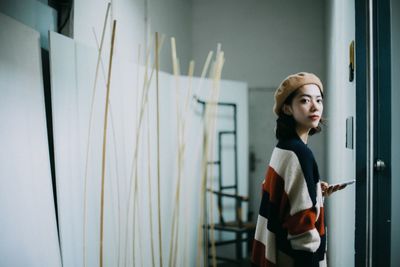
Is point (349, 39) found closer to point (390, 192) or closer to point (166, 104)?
point (390, 192)

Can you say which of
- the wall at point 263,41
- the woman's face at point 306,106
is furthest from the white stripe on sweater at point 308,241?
the wall at point 263,41

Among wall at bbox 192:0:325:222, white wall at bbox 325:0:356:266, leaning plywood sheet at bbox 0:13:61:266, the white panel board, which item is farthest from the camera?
wall at bbox 192:0:325:222

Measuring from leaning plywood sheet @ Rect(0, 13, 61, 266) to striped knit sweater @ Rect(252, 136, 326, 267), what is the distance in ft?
2.32

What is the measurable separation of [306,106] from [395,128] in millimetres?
489

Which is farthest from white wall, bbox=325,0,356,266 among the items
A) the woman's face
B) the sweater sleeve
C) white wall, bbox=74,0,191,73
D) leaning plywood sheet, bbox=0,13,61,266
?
leaning plywood sheet, bbox=0,13,61,266

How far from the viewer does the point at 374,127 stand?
127 centimetres

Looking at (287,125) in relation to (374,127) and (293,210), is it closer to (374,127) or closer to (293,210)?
(293,210)

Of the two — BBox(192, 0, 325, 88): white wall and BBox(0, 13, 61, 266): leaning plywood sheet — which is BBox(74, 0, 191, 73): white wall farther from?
BBox(0, 13, 61, 266): leaning plywood sheet

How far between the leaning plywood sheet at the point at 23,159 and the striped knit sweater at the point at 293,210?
71 centimetres

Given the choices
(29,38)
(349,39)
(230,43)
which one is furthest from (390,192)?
(230,43)

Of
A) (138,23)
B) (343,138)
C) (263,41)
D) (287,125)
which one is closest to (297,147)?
(287,125)

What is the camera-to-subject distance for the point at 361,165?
1287 millimetres

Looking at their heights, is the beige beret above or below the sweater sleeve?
above

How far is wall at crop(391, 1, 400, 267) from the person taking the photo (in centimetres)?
132
